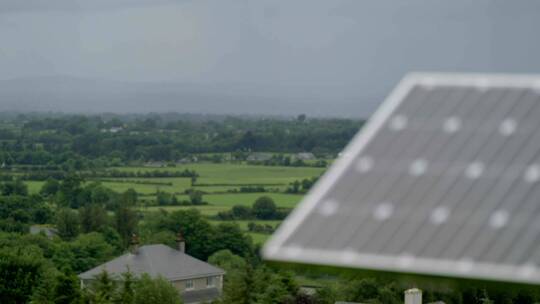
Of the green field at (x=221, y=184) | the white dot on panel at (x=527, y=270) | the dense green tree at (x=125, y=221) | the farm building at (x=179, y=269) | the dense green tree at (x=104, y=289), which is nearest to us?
the white dot on panel at (x=527, y=270)

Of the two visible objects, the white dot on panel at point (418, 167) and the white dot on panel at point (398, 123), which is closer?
the white dot on panel at point (418, 167)

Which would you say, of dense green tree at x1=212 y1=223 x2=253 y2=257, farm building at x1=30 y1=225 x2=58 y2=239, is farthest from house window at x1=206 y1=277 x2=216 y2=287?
farm building at x1=30 y1=225 x2=58 y2=239

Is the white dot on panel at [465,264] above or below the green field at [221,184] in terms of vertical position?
above

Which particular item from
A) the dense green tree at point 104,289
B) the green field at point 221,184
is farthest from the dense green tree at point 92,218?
the dense green tree at point 104,289

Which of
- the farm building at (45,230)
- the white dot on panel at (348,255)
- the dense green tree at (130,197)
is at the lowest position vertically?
the farm building at (45,230)

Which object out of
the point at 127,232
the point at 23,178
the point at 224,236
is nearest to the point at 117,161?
A: the point at 23,178

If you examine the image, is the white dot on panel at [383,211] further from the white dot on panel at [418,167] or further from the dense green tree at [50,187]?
the dense green tree at [50,187]

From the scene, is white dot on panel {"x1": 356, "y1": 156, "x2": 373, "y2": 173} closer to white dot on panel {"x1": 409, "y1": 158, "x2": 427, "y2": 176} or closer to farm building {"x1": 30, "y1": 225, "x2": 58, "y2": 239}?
white dot on panel {"x1": 409, "y1": 158, "x2": 427, "y2": 176}
